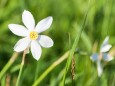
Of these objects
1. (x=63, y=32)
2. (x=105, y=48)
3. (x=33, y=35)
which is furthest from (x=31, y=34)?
(x=63, y=32)

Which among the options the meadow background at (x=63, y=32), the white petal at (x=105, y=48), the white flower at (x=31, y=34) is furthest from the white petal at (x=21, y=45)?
the meadow background at (x=63, y=32)

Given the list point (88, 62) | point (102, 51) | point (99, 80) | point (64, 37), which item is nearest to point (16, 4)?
point (64, 37)

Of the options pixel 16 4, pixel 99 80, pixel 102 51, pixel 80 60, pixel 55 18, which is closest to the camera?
pixel 102 51

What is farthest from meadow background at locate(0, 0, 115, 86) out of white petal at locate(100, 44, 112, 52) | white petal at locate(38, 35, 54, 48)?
white petal at locate(38, 35, 54, 48)

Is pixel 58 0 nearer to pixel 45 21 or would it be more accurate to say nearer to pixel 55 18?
pixel 55 18

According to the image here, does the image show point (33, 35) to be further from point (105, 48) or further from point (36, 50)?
point (105, 48)

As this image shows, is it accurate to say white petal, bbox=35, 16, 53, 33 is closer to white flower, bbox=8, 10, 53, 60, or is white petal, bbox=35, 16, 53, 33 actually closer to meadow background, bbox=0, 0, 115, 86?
white flower, bbox=8, 10, 53, 60
